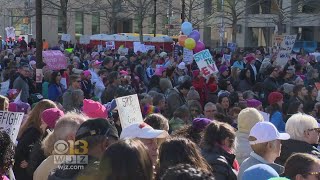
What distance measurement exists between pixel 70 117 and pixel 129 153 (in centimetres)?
171

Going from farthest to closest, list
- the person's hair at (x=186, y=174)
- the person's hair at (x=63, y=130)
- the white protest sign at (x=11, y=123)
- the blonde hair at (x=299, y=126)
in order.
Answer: the blonde hair at (x=299, y=126)
the white protest sign at (x=11, y=123)
the person's hair at (x=63, y=130)
the person's hair at (x=186, y=174)

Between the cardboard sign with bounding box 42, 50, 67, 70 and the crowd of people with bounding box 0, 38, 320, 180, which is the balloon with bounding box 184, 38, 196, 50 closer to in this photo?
the cardboard sign with bounding box 42, 50, 67, 70

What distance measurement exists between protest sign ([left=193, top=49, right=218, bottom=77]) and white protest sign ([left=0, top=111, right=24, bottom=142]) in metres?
8.44

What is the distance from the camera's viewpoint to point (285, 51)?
64.0 ft

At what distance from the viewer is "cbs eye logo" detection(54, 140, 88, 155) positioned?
3985mm

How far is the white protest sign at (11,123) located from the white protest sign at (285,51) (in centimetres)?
1419

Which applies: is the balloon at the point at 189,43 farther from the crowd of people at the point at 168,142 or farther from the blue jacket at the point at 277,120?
the blue jacket at the point at 277,120

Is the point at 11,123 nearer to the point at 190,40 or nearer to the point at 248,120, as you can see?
the point at 248,120

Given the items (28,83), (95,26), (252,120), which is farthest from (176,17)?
(252,120)

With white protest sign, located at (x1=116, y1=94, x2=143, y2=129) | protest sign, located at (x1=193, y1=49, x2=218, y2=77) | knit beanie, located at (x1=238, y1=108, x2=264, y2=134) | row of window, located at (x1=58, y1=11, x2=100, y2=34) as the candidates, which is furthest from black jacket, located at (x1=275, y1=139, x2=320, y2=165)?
row of window, located at (x1=58, y1=11, x2=100, y2=34)

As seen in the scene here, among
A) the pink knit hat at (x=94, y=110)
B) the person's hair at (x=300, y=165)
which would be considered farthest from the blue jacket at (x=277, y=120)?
the person's hair at (x=300, y=165)

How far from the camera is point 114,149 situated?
3.15 metres

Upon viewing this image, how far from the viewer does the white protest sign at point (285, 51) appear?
19.2 m

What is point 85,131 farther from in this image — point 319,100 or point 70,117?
point 319,100
